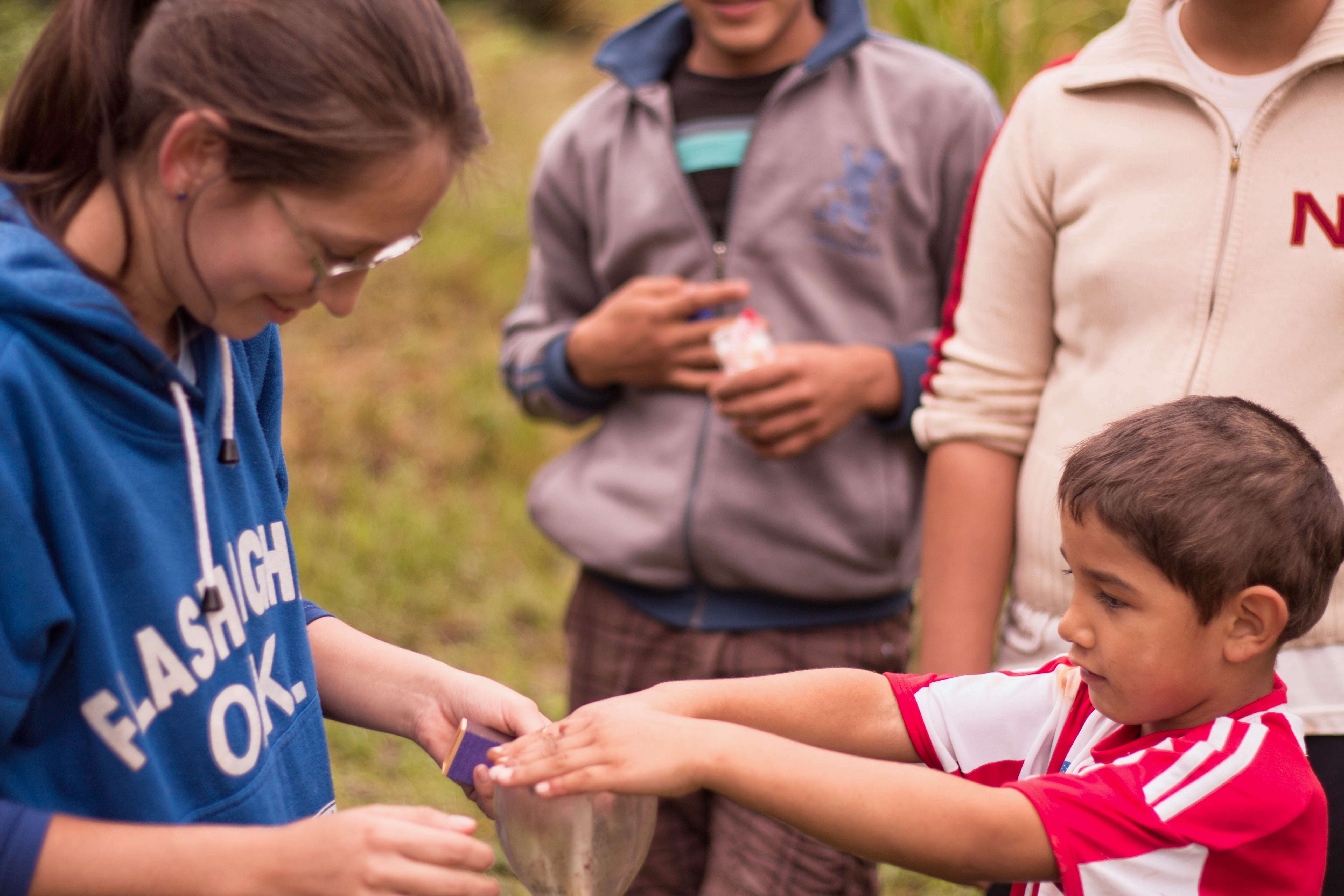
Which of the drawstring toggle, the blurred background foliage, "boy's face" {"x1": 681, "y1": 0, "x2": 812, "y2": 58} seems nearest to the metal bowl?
the drawstring toggle

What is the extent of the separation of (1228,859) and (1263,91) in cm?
106

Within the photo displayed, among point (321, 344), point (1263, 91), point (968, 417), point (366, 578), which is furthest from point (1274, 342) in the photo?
point (321, 344)

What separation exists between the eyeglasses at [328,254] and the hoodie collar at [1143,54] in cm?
110

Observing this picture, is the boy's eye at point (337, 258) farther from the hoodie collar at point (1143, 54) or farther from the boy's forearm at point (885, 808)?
the hoodie collar at point (1143, 54)

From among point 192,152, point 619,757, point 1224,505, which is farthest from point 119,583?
point 1224,505

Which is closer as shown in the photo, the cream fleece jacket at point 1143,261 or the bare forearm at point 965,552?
the cream fleece jacket at point 1143,261

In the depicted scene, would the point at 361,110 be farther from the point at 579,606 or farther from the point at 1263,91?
the point at 579,606

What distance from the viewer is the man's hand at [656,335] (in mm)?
2699

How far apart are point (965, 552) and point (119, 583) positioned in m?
1.37

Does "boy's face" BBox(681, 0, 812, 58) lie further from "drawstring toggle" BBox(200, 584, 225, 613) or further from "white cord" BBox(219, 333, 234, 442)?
"drawstring toggle" BBox(200, 584, 225, 613)

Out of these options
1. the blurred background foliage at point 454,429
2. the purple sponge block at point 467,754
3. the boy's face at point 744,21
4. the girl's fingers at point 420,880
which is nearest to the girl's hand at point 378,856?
the girl's fingers at point 420,880

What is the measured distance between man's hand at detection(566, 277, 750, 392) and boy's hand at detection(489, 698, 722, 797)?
1.31 m

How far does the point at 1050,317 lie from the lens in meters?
2.13

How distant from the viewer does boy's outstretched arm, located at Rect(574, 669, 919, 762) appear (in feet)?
5.43
